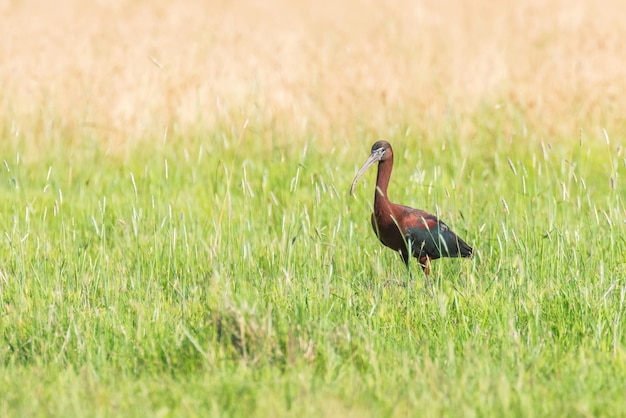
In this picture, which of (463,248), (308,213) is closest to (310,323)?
(463,248)

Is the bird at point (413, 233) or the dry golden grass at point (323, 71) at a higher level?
the dry golden grass at point (323, 71)

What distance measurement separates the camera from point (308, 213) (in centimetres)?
707

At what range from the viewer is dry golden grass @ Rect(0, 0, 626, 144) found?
9.44m

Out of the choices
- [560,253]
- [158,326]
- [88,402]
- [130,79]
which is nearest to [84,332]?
[158,326]

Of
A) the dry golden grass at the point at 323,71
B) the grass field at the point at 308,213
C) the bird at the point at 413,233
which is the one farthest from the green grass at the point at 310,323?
the dry golden grass at the point at 323,71

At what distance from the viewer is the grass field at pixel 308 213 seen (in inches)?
153

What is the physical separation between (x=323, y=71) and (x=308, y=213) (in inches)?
154

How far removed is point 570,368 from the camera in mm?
4000

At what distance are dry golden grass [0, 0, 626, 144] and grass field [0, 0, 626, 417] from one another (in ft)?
0.14

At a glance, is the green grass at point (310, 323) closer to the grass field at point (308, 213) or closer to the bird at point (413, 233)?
the grass field at point (308, 213)

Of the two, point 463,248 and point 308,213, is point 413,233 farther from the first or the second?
point 308,213

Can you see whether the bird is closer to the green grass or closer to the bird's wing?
the bird's wing

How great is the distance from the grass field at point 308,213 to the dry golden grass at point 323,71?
42 mm

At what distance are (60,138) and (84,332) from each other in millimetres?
4744
